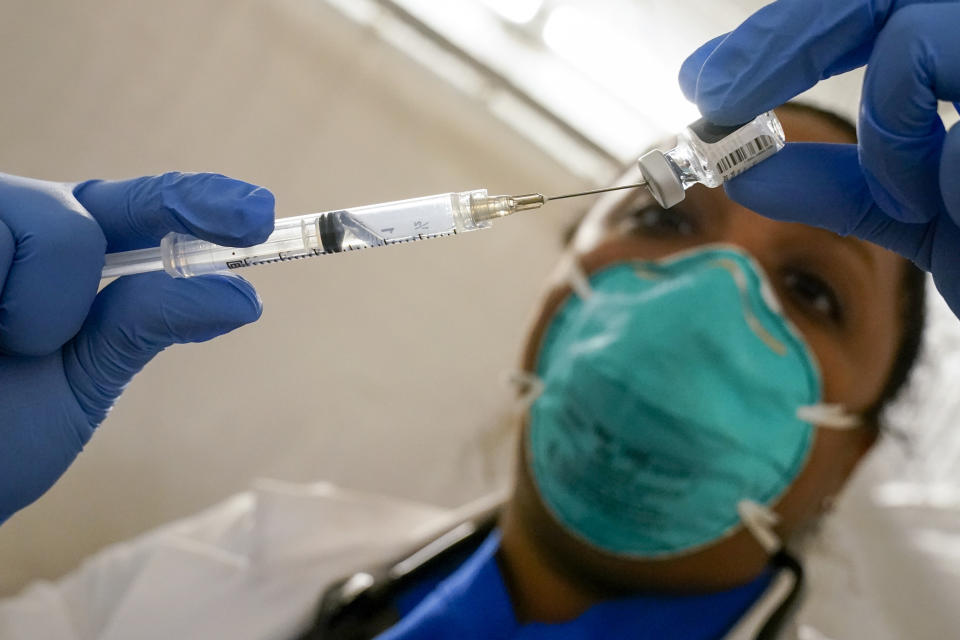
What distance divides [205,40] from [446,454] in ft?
4.44

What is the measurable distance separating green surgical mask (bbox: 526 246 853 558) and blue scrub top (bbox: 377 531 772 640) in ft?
0.50

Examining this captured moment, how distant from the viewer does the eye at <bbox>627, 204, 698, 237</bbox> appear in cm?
125

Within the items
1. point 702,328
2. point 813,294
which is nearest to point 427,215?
point 702,328

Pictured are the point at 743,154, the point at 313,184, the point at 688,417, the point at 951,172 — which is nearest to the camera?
the point at 951,172

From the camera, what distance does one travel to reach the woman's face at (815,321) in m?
1.14

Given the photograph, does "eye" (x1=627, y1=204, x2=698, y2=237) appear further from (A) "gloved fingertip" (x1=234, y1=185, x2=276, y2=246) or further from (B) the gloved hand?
(A) "gloved fingertip" (x1=234, y1=185, x2=276, y2=246)

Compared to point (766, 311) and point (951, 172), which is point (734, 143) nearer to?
point (951, 172)

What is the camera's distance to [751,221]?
120 cm

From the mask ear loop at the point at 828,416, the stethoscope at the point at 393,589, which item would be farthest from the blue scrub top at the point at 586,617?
the mask ear loop at the point at 828,416

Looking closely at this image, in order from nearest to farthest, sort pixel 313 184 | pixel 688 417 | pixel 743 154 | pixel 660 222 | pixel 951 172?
pixel 951 172, pixel 743 154, pixel 688 417, pixel 660 222, pixel 313 184

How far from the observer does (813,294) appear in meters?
1.17

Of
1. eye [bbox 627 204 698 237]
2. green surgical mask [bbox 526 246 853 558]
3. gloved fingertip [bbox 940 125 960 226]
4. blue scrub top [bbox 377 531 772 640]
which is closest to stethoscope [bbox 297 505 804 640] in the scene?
blue scrub top [bbox 377 531 772 640]

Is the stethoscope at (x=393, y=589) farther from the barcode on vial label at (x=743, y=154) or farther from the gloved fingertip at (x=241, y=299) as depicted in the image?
the barcode on vial label at (x=743, y=154)

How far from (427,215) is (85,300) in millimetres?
407
